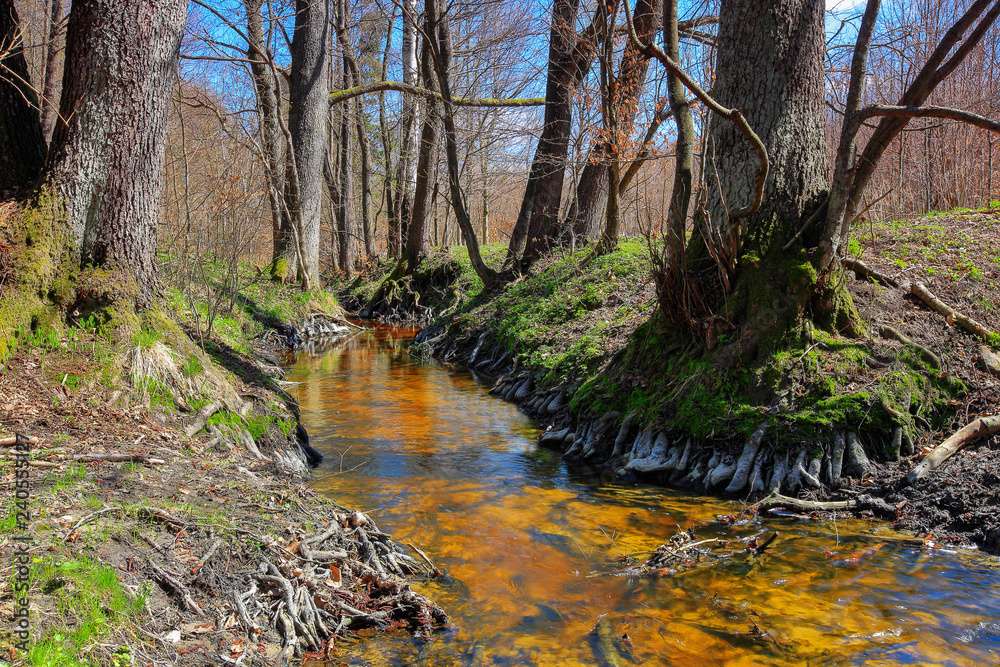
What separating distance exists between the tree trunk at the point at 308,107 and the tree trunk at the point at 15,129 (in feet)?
34.7

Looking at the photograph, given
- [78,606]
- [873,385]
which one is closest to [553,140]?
[873,385]

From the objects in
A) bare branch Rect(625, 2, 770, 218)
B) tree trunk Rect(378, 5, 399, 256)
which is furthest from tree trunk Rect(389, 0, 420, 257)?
bare branch Rect(625, 2, 770, 218)

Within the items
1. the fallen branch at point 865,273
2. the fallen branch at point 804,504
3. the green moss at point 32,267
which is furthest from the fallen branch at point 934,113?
the green moss at point 32,267

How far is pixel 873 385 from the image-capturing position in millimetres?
6422

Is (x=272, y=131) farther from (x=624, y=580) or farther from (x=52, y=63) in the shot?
(x=624, y=580)

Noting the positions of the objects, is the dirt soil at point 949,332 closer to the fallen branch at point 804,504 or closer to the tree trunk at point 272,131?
the fallen branch at point 804,504

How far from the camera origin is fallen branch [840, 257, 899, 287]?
24.6ft

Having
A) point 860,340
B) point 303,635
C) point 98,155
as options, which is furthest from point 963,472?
point 98,155

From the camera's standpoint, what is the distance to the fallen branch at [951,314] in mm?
7012

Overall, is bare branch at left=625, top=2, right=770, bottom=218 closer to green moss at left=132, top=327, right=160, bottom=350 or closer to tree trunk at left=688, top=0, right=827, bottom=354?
tree trunk at left=688, top=0, right=827, bottom=354

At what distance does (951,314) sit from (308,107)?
14.8 m

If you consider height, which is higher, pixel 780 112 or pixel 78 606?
pixel 780 112

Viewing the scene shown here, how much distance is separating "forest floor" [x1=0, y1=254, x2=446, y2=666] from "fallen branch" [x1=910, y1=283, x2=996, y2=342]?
5754 mm

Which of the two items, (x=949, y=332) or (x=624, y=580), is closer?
(x=624, y=580)
